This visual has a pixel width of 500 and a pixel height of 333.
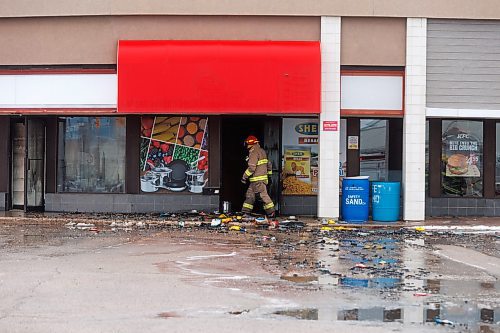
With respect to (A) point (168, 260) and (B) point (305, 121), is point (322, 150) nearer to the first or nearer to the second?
(B) point (305, 121)

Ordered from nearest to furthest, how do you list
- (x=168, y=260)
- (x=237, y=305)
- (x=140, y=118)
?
(x=237, y=305)
(x=168, y=260)
(x=140, y=118)

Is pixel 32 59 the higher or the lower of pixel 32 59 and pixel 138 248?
the higher

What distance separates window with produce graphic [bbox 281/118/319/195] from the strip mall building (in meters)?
0.03

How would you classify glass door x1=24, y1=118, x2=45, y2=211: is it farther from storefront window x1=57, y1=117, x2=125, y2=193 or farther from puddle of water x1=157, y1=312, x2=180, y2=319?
puddle of water x1=157, y1=312, x2=180, y2=319

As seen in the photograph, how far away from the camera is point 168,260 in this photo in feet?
35.8

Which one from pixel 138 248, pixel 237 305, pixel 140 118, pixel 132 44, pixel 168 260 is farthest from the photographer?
pixel 140 118

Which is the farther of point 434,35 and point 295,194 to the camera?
point 295,194

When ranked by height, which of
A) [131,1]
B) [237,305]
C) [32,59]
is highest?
[131,1]

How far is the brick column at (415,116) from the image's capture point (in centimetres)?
1712

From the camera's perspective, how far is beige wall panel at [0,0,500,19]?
17031 millimetres

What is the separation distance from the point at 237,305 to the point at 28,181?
1260 cm

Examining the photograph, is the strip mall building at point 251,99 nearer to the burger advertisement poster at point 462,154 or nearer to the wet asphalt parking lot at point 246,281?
the burger advertisement poster at point 462,154

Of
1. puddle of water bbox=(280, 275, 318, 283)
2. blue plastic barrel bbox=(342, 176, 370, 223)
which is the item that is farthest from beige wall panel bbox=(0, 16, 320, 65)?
puddle of water bbox=(280, 275, 318, 283)

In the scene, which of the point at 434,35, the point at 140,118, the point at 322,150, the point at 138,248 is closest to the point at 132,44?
the point at 140,118
